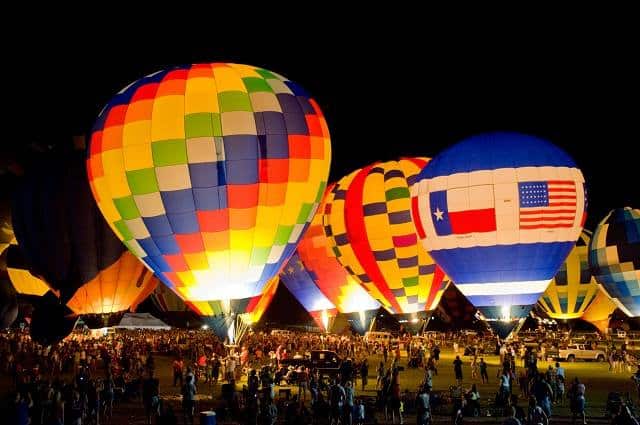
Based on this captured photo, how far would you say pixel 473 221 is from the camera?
15.8 metres

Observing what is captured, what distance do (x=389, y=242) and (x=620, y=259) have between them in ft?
29.5

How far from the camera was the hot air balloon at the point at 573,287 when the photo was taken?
91.4ft

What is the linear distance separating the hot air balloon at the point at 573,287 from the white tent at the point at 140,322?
24923 mm

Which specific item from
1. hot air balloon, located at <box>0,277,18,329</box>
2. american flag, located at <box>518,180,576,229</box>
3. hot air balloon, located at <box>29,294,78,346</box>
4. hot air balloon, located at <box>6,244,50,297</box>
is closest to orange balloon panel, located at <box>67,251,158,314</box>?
hot air balloon, located at <box>29,294,78,346</box>

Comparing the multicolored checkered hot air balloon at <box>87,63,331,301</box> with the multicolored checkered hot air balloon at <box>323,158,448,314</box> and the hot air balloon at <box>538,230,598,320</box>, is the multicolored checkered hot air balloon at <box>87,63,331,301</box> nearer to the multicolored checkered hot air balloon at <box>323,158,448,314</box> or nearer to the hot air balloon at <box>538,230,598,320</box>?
the multicolored checkered hot air balloon at <box>323,158,448,314</box>

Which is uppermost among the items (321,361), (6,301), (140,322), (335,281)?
(335,281)

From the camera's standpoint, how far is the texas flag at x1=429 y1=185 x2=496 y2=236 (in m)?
15.7

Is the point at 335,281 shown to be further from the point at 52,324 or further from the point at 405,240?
the point at 52,324

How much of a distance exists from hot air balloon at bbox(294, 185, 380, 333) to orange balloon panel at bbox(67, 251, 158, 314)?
19.6 ft

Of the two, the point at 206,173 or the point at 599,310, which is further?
the point at 599,310

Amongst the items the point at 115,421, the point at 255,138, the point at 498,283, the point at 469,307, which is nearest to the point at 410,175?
the point at 498,283

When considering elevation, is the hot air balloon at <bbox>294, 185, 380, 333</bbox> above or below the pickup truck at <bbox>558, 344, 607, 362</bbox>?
above

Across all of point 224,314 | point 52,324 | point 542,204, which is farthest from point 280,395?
point 52,324

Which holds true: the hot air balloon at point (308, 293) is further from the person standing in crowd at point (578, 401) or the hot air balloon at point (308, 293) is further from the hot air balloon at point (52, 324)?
the person standing in crowd at point (578, 401)
